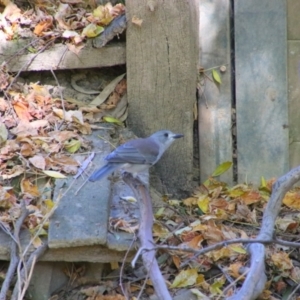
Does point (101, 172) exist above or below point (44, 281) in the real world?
above

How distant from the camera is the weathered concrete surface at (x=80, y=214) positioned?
4000 millimetres

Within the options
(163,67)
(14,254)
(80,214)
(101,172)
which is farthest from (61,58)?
(14,254)

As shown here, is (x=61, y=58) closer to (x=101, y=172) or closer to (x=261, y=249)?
(x=101, y=172)

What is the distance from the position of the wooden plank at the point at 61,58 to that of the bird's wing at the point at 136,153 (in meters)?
0.83

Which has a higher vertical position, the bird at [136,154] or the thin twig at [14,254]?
the bird at [136,154]

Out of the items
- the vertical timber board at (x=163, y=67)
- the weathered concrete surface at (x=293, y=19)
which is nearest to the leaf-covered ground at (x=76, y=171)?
the vertical timber board at (x=163, y=67)

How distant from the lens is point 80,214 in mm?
4184

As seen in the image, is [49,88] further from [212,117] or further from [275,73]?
[275,73]

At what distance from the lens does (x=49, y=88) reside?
17.4 feet

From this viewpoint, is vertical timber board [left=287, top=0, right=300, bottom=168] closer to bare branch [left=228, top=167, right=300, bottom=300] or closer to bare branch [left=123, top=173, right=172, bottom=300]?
bare branch [left=228, top=167, right=300, bottom=300]

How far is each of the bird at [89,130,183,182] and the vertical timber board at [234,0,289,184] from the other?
Result: 2.36 ft

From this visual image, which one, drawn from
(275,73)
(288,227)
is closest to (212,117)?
(275,73)

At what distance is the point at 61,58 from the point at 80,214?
4.80 ft

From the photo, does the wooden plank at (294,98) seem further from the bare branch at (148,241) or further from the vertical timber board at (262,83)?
the bare branch at (148,241)
